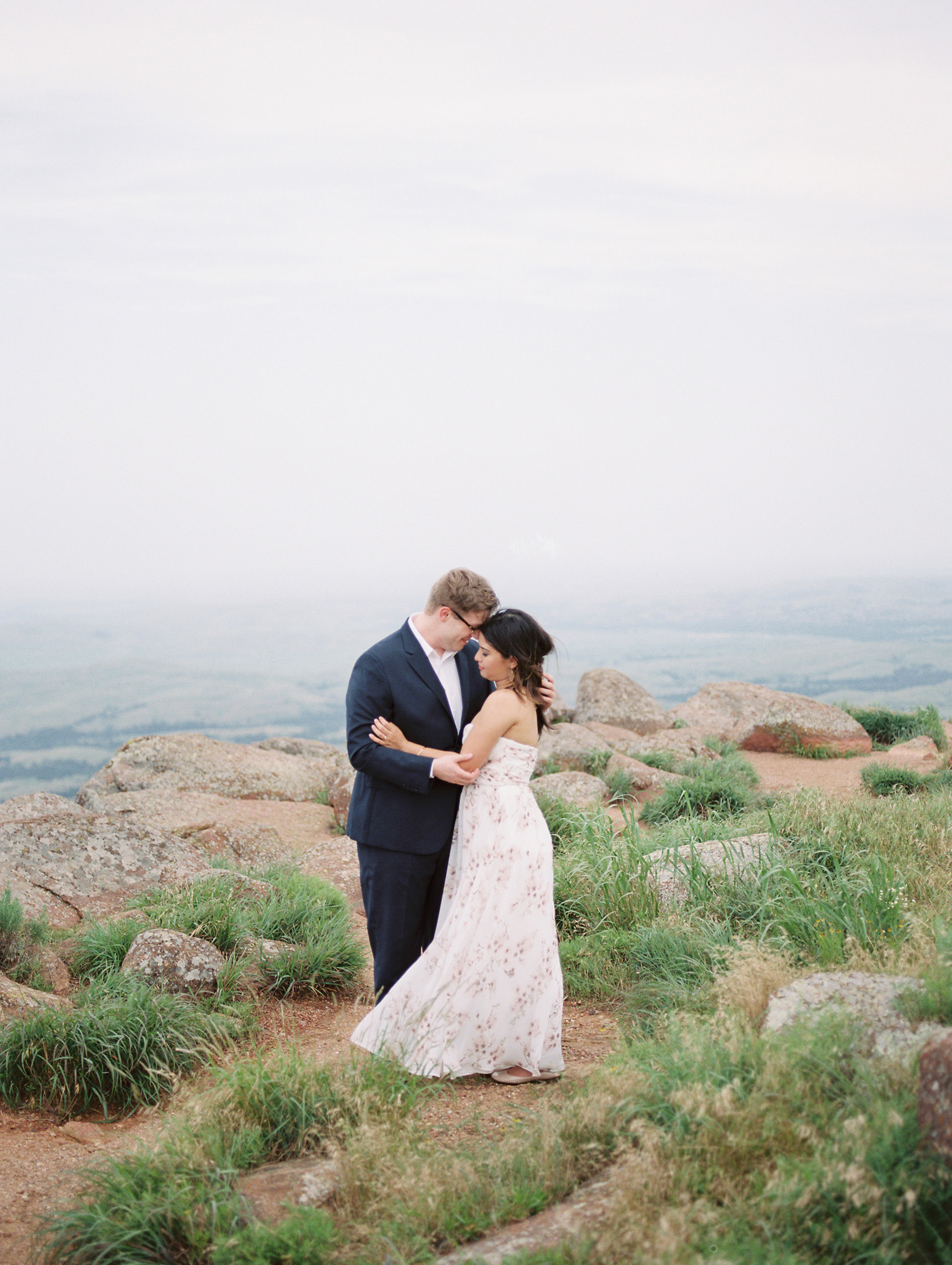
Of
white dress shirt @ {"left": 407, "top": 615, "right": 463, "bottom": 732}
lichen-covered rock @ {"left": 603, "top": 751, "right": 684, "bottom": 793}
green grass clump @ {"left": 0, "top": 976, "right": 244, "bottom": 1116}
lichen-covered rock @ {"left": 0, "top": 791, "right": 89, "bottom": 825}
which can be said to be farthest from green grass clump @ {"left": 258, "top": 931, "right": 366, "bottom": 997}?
lichen-covered rock @ {"left": 603, "top": 751, "right": 684, "bottom": 793}

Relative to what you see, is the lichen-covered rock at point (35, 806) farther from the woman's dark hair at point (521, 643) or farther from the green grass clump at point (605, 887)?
the woman's dark hair at point (521, 643)

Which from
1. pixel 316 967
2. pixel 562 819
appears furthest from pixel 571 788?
pixel 316 967

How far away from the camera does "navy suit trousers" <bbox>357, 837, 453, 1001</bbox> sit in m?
4.73

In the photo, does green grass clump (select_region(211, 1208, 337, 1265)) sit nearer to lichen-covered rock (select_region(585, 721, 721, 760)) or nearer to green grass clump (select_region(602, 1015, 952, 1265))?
green grass clump (select_region(602, 1015, 952, 1265))

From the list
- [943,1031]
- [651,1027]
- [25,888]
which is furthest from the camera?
[25,888]

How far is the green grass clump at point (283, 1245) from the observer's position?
278cm

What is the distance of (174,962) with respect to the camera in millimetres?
5434

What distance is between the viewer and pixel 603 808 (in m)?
8.49

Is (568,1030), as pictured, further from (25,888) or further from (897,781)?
(897,781)

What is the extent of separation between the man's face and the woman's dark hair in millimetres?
70

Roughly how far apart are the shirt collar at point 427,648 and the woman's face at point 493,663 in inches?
10.0

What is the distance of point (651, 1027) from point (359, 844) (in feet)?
5.85

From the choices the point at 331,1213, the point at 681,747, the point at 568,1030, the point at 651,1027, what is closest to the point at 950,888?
the point at 651,1027

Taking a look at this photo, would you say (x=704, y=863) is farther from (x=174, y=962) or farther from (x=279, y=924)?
(x=174, y=962)
